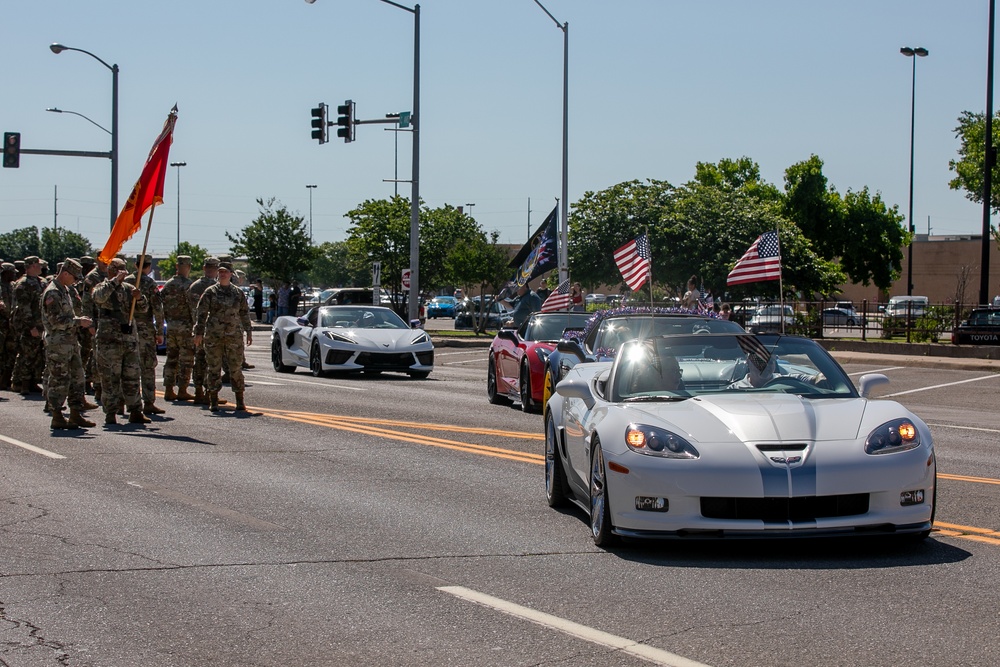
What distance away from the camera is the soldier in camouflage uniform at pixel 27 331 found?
18.4 metres

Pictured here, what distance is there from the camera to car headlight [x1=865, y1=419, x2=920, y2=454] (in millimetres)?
7082

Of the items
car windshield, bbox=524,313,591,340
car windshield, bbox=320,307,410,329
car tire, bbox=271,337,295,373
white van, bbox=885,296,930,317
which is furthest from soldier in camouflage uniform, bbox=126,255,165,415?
white van, bbox=885,296,930,317

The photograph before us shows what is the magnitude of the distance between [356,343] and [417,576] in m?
16.3

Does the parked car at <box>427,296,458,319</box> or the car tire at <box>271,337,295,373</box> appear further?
the parked car at <box>427,296,458,319</box>

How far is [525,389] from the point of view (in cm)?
1655

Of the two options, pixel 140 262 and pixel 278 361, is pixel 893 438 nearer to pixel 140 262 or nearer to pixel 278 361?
pixel 140 262

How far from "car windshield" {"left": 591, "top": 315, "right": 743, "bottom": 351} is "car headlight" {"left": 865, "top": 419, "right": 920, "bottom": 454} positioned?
21.7ft

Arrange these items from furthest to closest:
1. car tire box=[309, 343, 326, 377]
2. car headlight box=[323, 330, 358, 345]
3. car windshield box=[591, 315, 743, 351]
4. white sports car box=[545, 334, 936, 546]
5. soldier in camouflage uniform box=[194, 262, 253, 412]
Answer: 1. car tire box=[309, 343, 326, 377]
2. car headlight box=[323, 330, 358, 345]
3. soldier in camouflage uniform box=[194, 262, 253, 412]
4. car windshield box=[591, 315, 743, 351]
5. white sports car box=[545, 334, 936, 546]

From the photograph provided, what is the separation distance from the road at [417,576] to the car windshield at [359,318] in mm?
11676

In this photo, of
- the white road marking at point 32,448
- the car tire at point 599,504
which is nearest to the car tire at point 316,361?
the white road marking at point 32,448

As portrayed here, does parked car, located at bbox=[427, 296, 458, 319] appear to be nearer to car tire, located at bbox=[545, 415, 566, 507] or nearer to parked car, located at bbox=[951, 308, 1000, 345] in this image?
parked car, located at bbox=[951, 308, 1000, 345]

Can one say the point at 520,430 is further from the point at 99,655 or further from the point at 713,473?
the point at 99,655

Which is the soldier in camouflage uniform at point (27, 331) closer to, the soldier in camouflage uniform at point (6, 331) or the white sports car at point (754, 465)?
the soldier in camouflage uniform at point (6, 331)

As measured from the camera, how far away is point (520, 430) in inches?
558
